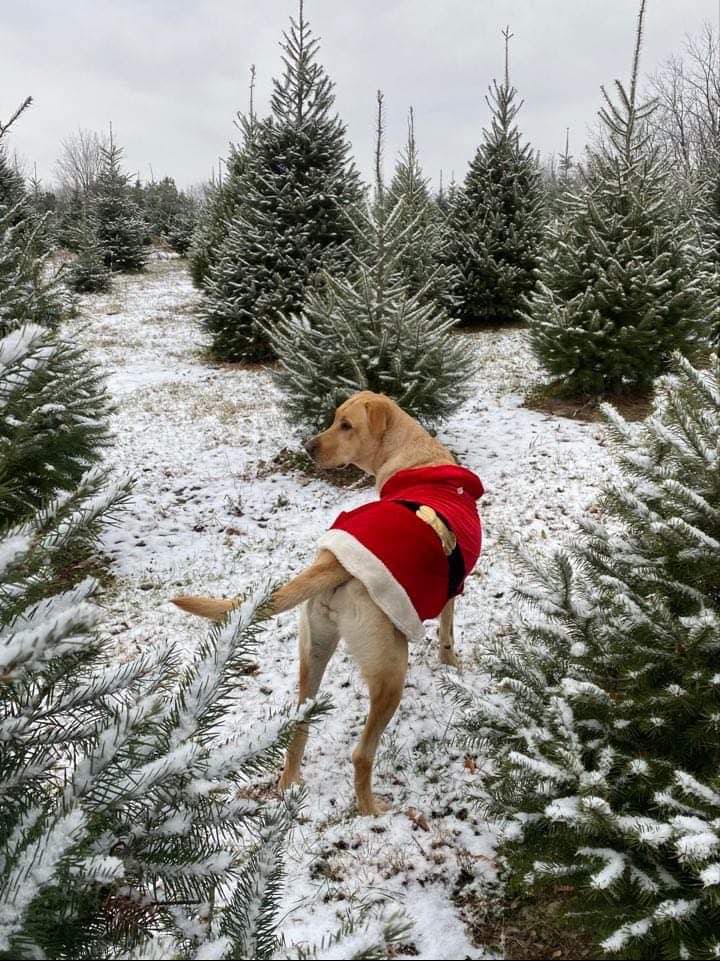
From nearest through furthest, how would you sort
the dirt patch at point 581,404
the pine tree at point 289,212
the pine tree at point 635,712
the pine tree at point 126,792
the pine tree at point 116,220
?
the pine tree at point 126,792 < the pine tree at point 635,712 < the dirt patch at point 581,404 < the pine tree at point 289,212 < the pine tree at point 116,220

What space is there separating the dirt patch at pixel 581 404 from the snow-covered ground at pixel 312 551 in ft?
1.01

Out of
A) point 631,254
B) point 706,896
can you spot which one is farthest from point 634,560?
point 631,254

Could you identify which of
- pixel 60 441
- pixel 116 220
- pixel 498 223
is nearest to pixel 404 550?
pixel 60 441

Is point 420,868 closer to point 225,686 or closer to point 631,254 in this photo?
point 225,686

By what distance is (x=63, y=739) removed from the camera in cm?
117

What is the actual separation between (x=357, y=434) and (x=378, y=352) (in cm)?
278

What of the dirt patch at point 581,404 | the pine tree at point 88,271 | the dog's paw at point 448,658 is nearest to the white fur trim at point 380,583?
the dog's paw at point 448,658

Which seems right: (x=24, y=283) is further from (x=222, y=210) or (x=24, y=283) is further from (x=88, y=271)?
(x=88, y=271)

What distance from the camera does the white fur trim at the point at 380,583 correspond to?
278 cm

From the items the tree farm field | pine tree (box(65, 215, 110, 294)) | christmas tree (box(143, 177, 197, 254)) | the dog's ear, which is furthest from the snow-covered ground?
christmas tree (box(143, 177, 197, 254))

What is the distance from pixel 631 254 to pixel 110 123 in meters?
27.9

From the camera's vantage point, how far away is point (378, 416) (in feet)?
14.2

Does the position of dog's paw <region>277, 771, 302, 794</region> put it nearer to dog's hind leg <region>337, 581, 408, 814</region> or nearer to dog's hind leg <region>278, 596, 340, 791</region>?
dog's hind leg <region>278, 596, 340, 791</region>

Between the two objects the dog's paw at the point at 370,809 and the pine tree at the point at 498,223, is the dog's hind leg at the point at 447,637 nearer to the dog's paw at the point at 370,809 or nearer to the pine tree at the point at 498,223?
the dog's paw at the point at 370,809
